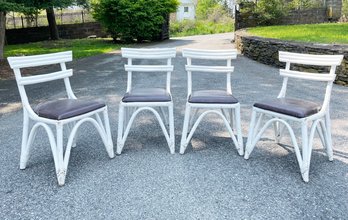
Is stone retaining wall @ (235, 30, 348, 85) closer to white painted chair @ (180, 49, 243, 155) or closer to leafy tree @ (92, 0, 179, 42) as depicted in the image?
white painted chair @ (180, 49, 243, 155)

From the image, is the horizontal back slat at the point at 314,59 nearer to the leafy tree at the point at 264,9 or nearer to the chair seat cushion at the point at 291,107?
the chair seat cushion at the point at 291,107

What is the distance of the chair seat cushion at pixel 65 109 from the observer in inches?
110

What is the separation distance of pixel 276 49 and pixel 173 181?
19.5 ft

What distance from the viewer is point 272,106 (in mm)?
2957

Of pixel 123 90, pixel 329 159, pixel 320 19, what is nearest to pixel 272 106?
pixel 329 159

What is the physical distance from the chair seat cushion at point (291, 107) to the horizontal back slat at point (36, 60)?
193 centimetres

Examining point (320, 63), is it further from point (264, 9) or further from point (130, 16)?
point (264, 9)

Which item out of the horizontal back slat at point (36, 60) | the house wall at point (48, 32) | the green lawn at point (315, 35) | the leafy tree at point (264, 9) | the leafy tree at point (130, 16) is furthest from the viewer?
the house wall at point (48, 32)

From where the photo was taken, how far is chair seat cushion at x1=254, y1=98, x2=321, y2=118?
9.16 ft

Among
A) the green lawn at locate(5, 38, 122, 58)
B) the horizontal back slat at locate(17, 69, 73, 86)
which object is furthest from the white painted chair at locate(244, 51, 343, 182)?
the green lawn at locate(5, 38, 122, 58)

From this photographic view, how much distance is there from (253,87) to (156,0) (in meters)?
10.9

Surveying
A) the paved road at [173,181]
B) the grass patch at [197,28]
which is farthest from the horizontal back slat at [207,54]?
the grass patch at [197,28]

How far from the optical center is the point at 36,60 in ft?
10.1

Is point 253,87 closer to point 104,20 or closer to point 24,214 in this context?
point 24,214
